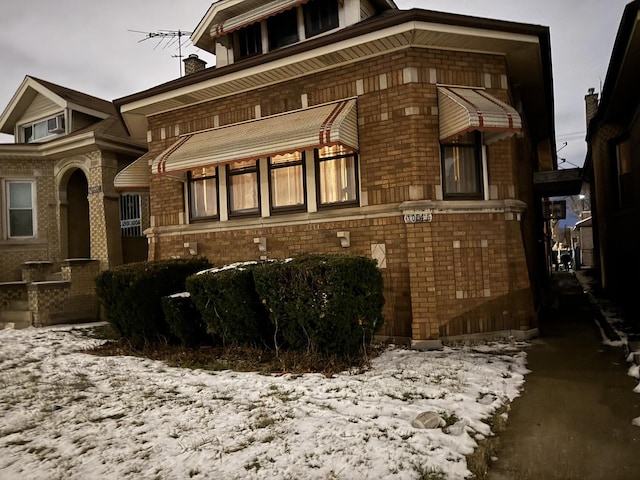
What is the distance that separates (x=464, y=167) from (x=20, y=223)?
13207 millimetres

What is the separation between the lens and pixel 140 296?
7.31 m

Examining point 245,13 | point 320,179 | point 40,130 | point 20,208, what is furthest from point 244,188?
point 40,130

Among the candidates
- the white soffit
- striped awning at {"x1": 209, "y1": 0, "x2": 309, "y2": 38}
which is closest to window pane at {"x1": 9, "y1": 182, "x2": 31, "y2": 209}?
the white soffit

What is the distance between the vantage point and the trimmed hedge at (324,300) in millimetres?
5652

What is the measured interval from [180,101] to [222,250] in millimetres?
3394

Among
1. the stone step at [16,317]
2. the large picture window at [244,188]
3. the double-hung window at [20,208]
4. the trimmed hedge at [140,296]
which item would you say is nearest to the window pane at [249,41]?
the large picture window at [244,188]

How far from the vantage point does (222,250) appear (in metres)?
9.29

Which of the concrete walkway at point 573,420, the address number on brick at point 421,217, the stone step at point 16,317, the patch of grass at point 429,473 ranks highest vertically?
the address number on brick at point 421,217

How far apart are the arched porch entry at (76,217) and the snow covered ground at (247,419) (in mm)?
8510

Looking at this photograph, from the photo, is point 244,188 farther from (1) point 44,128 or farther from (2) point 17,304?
(1) point 44,128

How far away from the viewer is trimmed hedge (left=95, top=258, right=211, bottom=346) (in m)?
7.34

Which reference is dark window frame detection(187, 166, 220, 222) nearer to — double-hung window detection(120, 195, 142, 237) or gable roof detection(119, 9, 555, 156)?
gable roof detection(119, 9, 555, 156)

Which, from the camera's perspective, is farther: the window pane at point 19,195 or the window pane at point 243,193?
the window pane at point 19,195

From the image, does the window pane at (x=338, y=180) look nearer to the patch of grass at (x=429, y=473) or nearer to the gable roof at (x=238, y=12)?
the gable roof at (x=238, y=12)
